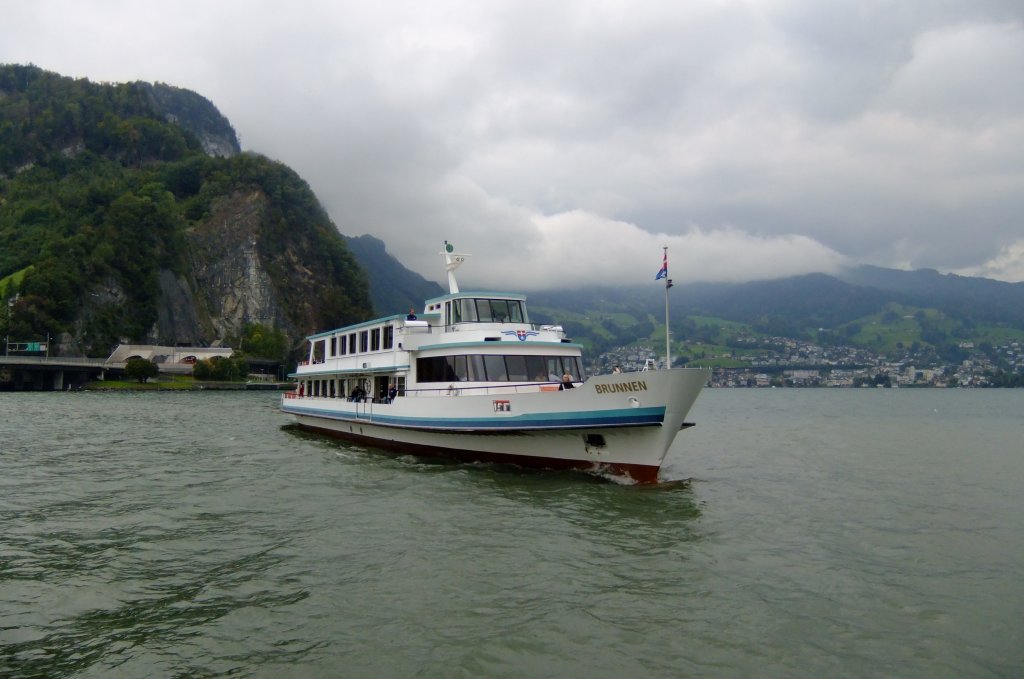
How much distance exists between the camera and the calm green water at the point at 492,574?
768 cm

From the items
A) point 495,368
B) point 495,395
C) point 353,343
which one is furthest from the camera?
point 353,343

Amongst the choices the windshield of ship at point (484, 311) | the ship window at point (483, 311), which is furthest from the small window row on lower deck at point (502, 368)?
the ship window at point (483, 311)

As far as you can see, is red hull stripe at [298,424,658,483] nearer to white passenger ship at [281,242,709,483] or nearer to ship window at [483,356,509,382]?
white passenger ship at [281,242,709,483]

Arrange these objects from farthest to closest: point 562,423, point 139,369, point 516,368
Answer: point 139,369
point 516,368
point 562,423

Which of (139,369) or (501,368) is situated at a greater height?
(139,369)

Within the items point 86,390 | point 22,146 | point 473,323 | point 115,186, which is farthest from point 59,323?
point 473,323

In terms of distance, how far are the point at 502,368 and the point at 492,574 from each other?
10.9m

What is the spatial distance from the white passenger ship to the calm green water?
2.93 feet

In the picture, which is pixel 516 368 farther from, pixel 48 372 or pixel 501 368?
pixel 48 372

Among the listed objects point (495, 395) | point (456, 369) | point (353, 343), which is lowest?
point (495, 395)

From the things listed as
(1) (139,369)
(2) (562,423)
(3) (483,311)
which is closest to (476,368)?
(3) (483,311)

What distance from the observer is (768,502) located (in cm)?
1684

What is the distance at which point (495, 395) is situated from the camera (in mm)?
18781

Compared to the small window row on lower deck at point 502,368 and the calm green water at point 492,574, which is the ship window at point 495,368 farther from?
the calm green water at point 492,574
